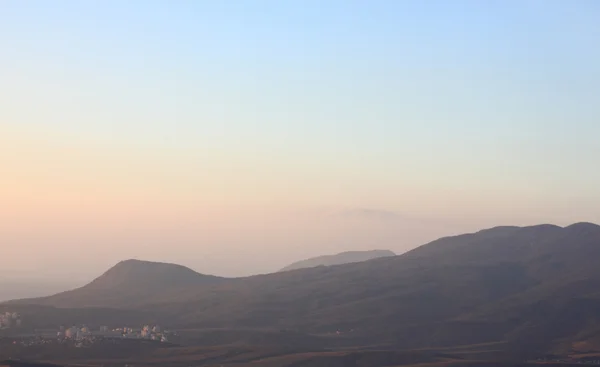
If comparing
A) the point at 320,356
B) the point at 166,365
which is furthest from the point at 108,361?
the point at 320,356

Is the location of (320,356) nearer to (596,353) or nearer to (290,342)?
(290,342)

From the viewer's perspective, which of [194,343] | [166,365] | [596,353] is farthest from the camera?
[194,343]

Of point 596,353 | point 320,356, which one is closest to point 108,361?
point 320,356

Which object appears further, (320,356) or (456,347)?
(456,347)

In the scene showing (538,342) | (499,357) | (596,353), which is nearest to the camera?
(499,357)

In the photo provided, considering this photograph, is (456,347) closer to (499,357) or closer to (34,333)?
(499,357)

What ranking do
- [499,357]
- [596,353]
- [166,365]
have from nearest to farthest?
[166,365]
[499,357]
[596,353]

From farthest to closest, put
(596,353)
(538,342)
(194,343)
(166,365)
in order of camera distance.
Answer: (538,342) → (194,343) → (596,353) → (166,365)

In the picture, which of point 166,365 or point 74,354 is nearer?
point 166,365
